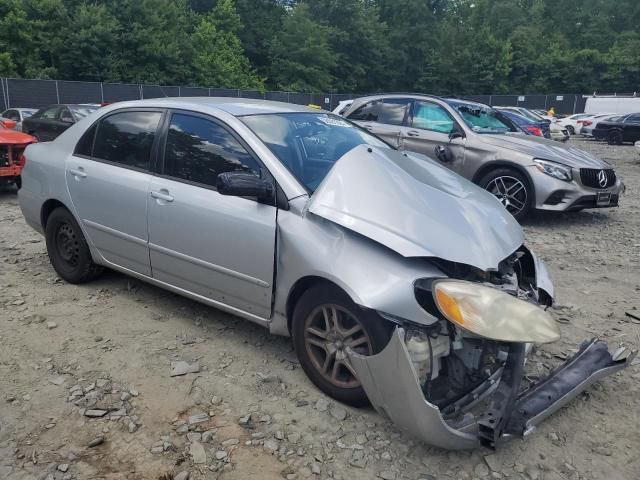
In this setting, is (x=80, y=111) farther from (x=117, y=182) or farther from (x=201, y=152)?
(x=201, y=152)

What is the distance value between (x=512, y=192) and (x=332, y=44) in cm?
5109

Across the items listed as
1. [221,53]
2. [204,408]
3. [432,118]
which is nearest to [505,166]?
[432,118]

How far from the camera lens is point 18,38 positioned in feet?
100

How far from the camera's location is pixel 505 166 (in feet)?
23.8

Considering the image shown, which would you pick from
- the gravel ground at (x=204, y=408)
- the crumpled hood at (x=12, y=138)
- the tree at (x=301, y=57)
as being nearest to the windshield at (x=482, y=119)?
the gravel ground at (x=204, y=408)

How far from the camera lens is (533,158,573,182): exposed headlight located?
6.93 m

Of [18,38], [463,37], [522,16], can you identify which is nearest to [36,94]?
[18,38]

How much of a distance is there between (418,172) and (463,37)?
61.4m

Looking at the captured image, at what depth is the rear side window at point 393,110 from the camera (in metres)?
8.36

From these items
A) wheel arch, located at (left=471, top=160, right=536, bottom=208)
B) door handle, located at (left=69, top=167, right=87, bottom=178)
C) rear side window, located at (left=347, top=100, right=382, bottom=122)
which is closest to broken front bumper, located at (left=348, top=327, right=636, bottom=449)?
door handle, located at (left=69, top=167, right=87, bottom=178)

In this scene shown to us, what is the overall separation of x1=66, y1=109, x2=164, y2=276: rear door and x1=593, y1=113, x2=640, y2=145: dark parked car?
23.3 m

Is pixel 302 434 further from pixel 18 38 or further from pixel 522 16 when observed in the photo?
pixel 522 16

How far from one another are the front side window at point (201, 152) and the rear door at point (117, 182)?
0.68 feet

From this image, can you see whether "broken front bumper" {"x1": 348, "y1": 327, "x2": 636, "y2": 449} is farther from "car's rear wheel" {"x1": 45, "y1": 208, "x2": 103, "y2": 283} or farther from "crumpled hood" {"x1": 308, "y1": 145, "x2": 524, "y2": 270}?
"car's rear wheel" {"x1": 45, "y1": 208, "x2": 103, "y2": 283}
